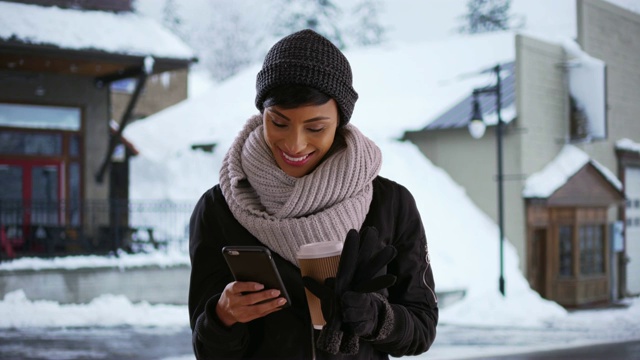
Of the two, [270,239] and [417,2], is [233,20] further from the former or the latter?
[270,239]

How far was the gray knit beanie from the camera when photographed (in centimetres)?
111

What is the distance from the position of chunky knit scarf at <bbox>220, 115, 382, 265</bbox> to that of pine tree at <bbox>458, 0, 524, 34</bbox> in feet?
16.4

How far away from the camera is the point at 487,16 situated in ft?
20.6

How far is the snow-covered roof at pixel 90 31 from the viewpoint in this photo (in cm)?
542

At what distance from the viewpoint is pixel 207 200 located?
118 centimetres

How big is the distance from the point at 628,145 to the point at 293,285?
199 inches

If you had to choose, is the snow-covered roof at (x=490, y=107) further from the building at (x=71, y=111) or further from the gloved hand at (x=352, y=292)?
the gloved hand at (x=352, y=292)

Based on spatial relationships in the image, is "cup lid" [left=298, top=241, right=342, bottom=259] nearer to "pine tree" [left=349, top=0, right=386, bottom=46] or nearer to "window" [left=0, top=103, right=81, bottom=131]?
"pine tree" [left=349, top=0, right=386, bottom=46]

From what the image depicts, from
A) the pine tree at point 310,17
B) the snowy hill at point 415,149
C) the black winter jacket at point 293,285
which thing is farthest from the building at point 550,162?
the black winter jacket at point 293,285

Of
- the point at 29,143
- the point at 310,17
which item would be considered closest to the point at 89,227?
the point at 29,143

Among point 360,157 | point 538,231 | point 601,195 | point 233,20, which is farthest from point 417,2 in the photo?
point 360,157

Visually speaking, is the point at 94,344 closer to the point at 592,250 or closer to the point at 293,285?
the point at 592,250

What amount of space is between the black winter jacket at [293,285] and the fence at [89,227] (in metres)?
4.95

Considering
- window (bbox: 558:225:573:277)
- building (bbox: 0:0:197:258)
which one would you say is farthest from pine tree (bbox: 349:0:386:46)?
window (bbox: 558:225:573:277)
